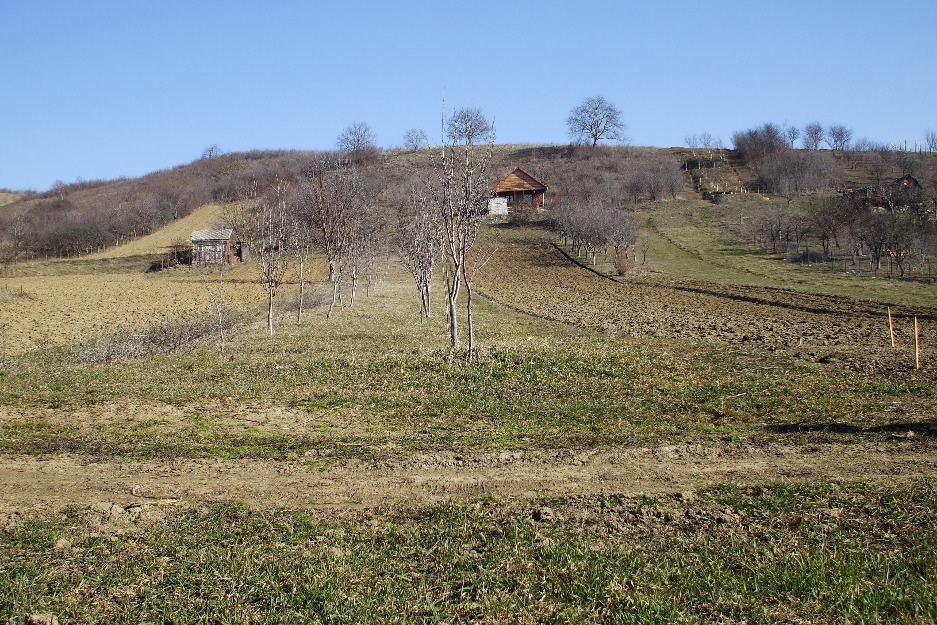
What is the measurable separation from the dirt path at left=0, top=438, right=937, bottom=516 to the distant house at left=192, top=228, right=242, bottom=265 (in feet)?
192

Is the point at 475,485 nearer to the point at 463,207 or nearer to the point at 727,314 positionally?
the point at 463,207

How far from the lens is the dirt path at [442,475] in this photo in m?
7.63

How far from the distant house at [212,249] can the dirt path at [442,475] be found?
192ft

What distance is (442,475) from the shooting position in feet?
27.5

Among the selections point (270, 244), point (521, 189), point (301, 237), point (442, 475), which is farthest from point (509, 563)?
point (521, 189)

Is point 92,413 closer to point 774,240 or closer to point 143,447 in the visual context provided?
point 143,447

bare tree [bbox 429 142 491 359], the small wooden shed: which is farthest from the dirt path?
the small wooden shed

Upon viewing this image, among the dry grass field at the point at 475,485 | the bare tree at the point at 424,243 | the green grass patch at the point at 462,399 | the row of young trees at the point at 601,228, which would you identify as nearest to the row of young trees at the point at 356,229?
the bare tree at the point at 424,243

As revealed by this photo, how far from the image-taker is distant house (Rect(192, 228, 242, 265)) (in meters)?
64.4

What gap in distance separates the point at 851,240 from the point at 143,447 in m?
56.8

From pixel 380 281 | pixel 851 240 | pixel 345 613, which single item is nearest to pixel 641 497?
pixel 345 613

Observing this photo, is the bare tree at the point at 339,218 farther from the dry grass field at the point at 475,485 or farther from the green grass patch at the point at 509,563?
the green grass patch at the point at 509,563

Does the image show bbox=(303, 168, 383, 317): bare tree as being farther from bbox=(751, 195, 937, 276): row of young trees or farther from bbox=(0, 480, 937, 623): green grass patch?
bbox=(751, 195, 937, 276): row of young trees

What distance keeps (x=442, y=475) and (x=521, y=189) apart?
7918cm
